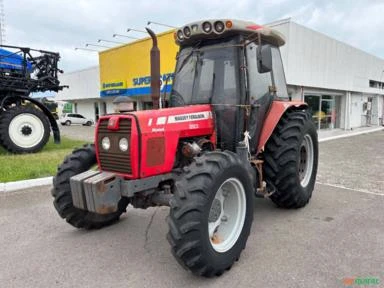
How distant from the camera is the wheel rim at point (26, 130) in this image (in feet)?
31.3

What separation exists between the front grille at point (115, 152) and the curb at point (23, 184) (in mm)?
3691

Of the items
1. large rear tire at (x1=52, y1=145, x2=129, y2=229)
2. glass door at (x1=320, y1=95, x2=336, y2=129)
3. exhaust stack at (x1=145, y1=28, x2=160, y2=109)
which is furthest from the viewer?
glass door at (x1=320, y1=95, x2=336, y2=129)

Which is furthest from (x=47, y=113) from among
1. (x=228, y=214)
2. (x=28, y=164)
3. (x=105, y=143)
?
(x=228, y=214)

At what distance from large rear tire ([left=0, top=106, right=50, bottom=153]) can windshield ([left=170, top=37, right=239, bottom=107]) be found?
741cm

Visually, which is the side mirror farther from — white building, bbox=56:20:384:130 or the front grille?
white building, bbox=56:20:384:130

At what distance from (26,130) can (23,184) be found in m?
4.15

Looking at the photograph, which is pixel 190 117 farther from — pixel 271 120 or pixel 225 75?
pixel 271 120

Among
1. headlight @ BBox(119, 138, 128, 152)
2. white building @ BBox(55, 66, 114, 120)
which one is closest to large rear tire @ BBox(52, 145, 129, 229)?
headlight @ BBox(119, 138, 128, 152)

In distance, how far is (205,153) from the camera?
10.5 ft

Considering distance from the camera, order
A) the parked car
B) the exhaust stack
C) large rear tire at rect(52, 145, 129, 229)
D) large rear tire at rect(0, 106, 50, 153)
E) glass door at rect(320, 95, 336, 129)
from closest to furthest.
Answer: the exhaust stack → large rear tire at rect(52, 145, 129, 229) → large rear tire at rect(0, 106, 50, 153) → glass door at rect(320, 95, 336, 129) → the parked car

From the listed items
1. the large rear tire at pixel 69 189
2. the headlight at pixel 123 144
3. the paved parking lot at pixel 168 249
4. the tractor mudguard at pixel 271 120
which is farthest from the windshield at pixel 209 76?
the paved parking lot at pixel 168 249

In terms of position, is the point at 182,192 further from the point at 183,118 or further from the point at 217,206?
the point at 183,118

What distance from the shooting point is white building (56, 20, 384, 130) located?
1499 centimetres

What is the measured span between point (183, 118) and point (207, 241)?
1360mm
